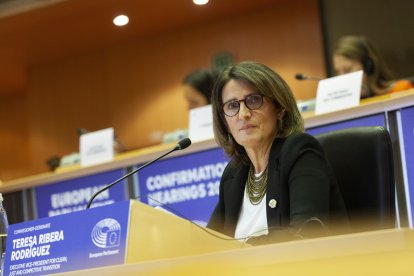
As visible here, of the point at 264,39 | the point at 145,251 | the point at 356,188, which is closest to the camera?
the point at 145,251

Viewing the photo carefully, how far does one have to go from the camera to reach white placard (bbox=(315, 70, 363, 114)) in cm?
354

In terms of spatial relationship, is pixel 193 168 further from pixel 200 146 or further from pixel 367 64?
pixel 367 64

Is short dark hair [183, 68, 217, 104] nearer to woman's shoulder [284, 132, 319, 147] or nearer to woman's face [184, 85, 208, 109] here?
woman's face [184, 85, 208, 109]

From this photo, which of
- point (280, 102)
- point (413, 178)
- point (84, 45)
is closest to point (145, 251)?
point (280, 102)

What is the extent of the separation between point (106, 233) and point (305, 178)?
66 centimetres

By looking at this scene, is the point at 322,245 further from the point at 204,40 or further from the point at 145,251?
the point at 204,40

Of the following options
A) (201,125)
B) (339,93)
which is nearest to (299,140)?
(339,93)

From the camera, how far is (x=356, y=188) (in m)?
2.18

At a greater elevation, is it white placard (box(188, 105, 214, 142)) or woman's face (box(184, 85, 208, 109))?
woman's face (box(184, 85, 208, 109))

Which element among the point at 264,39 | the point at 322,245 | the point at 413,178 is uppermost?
the point at 264,39

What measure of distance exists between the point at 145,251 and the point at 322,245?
2.17ft

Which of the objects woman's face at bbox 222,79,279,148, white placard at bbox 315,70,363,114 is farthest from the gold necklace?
white placard at bbox 315,70,363,114

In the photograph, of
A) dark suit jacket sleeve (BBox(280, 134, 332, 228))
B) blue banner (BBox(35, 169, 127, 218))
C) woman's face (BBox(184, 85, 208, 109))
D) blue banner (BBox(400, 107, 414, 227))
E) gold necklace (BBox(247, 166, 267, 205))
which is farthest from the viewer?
woman's face (BBox(184, 85, 208, 109))

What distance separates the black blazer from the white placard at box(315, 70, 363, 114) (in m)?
1.27
